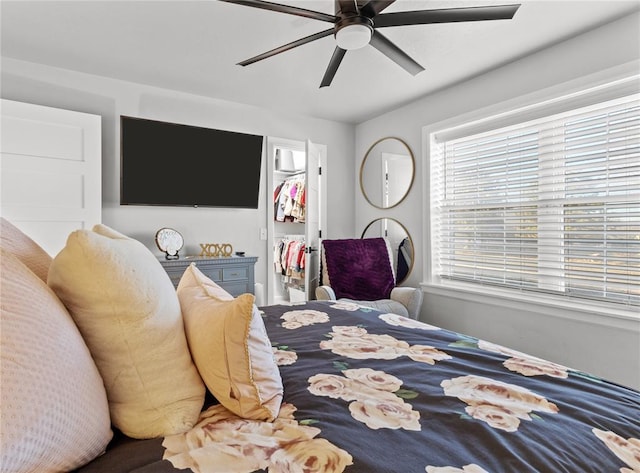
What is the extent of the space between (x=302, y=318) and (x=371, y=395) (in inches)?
32.7

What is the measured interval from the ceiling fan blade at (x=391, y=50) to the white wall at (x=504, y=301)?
1106 mm

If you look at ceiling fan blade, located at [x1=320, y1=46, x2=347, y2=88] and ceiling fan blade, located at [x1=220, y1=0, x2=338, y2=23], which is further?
ceiling fan blade, located at [x1=320, y1=46, x2=347, y2=88]

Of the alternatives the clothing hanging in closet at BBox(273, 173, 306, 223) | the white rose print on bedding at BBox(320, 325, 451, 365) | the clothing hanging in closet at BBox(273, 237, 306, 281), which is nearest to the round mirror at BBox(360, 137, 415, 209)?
the clothing hanging in closet at BBox(273, 173, 306, 223)

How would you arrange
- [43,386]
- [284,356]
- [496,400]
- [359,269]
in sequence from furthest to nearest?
1. [359,269]
2. [284,356]
3. [496,400]
4. [43,386]

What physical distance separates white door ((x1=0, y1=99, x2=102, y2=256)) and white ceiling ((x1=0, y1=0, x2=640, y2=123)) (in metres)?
0.47

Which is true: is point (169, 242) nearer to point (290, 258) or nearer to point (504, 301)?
point (290, 258)

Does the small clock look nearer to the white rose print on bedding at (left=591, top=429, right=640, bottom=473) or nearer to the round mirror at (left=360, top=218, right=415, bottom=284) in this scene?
the round mirror at (left=360, top=218, right=415, bottom=284)

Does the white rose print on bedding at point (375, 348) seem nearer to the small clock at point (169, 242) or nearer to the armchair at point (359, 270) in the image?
the armchair at point (359, 270)

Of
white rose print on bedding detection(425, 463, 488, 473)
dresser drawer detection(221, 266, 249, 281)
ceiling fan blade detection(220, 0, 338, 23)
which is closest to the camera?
white rose print on bedding detection(425, 463, 488, 473)

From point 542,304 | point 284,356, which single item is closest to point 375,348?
point 284,356

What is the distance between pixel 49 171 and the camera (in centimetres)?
263

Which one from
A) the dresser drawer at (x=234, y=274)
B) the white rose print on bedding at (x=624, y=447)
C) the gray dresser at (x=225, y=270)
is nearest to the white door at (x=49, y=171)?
the gray dresser at (x=225, y=270)

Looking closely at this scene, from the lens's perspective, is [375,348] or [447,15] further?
[447,15]

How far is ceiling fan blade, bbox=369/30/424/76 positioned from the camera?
5.86 ft
